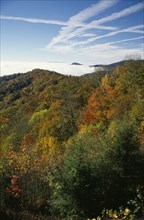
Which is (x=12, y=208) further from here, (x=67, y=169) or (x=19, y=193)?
(x=67, y=169)

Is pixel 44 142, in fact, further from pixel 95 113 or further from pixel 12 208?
pixel 12 208

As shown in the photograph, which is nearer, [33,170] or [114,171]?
[114,171]

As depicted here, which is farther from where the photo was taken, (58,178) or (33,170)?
(33,170)

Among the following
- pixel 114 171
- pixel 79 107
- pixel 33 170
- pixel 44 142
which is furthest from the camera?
pixel 79 107

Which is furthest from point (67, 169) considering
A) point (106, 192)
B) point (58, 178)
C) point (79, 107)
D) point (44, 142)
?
point (79, 107)

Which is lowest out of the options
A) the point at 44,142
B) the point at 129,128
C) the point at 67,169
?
the point at 44,142

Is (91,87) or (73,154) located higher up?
(91,87)

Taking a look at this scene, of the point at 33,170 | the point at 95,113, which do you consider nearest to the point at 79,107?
the point at 95,113

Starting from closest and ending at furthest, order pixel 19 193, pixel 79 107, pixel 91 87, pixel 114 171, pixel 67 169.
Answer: pixel 67 169
pixel 114 171
pixel 19 193
pixel 79 107
pixel 91 87

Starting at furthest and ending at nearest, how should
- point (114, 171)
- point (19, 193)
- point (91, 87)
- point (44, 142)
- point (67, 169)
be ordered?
1. point (91, 87)
2. point (44, 142)
3. point (19, 193)
4. point (114, 171)
5. point (67, 169)
